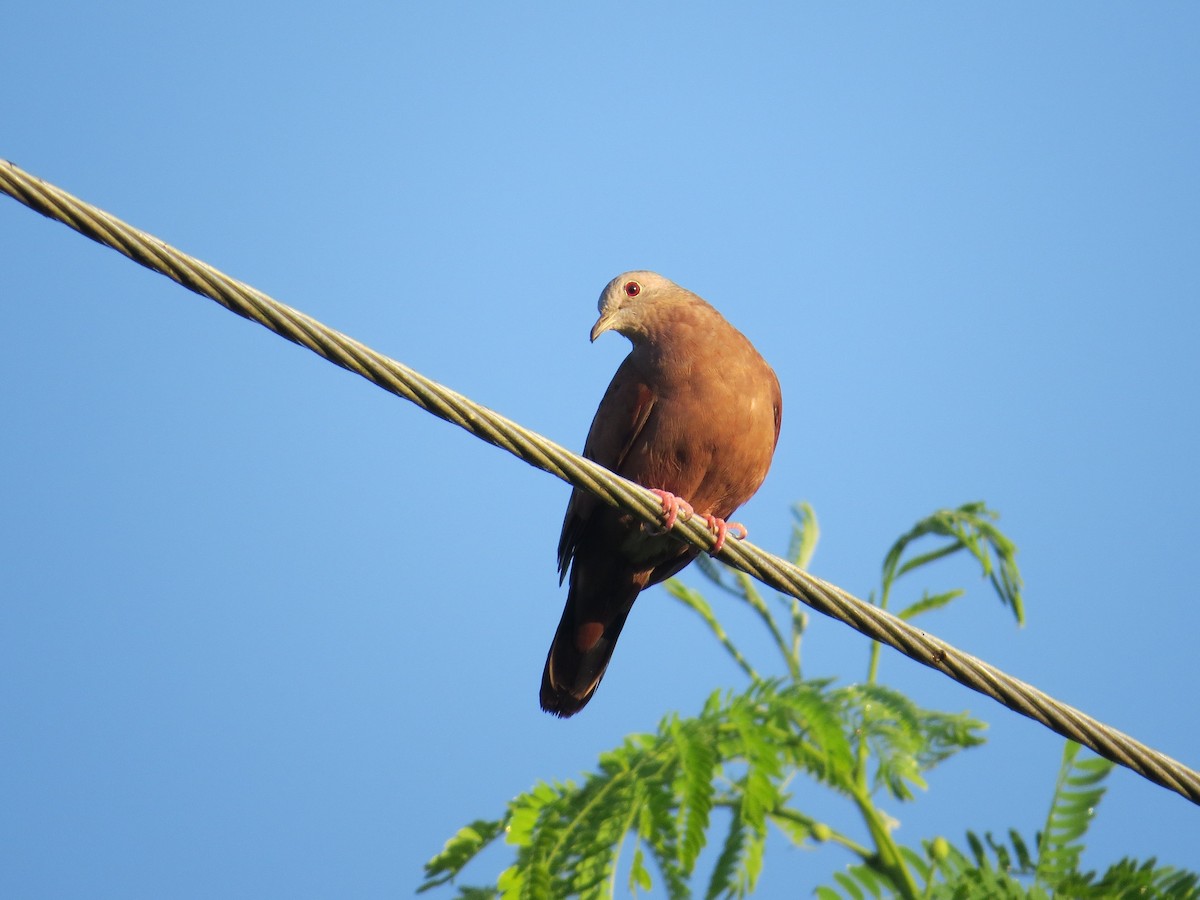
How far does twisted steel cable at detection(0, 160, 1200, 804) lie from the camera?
2.88m

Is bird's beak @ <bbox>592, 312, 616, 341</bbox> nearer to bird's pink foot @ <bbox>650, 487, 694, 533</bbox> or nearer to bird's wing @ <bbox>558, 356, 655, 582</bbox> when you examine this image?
bird's wing @ <bbox>558, 356, 655, 582</bbox>

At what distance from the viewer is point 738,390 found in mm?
5363

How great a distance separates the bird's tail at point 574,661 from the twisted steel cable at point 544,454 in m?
2.20

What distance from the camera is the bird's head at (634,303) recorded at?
5855mm

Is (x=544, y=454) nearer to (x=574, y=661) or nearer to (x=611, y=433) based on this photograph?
(x=611, y=433)

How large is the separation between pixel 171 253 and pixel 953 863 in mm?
3209

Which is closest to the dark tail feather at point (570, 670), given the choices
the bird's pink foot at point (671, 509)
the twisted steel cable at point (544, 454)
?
the bird's pink foot at point (671, 509)

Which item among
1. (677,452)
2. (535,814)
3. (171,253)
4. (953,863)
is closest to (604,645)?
(677,452)

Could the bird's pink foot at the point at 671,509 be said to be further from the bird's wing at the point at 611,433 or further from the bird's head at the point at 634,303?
the bird's head at the point at 634,303

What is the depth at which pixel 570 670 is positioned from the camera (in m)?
5.79

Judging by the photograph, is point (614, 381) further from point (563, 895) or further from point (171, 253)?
point (171, 253)

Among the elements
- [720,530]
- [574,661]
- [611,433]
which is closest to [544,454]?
[720,530]

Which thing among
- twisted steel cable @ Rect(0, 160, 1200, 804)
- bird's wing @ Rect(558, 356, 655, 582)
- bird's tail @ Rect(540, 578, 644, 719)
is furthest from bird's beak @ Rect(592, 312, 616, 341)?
twisted steel cable @ Rect(0, 160, 1200, 804)

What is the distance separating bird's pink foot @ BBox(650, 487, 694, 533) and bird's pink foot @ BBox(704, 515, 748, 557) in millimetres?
88
